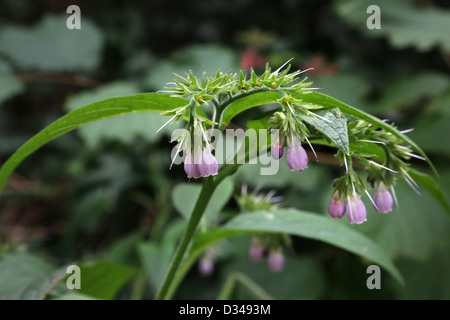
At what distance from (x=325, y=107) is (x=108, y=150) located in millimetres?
2244

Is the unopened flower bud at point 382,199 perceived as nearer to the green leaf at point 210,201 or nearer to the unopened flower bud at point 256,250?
the green leaf at point 210,201

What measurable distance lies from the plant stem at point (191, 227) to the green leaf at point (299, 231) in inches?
3.8

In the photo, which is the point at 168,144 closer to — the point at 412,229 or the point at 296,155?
the point at 412,229

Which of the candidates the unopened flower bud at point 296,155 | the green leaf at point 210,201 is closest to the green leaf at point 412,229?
the green leaf at point 210,201

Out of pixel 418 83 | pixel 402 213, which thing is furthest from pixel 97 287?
pixel 418 83

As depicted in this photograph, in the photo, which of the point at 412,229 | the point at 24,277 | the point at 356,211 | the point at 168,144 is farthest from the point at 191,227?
the point at 168,144

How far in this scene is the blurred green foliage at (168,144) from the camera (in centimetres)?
197

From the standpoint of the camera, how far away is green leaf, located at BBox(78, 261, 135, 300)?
4.03ft

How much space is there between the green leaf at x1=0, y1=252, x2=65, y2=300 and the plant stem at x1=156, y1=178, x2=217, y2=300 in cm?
28

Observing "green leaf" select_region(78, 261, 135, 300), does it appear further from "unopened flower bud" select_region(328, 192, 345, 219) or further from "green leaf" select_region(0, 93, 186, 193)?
"unopened flower bud" select_region(328, 192, 345, 219)

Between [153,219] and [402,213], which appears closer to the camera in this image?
[402,213]

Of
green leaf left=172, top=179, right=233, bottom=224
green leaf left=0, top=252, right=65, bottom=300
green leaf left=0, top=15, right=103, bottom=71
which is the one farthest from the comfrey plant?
green leaf left=0, top=15, right=103, bottom=71
